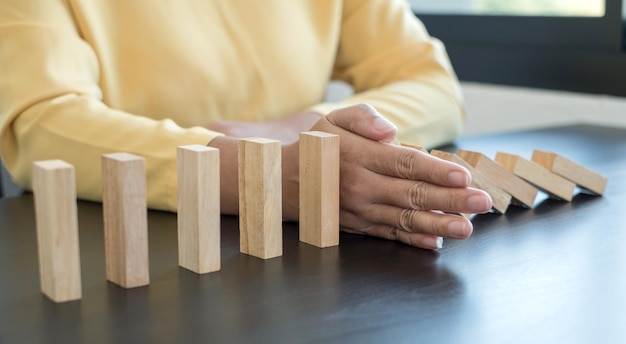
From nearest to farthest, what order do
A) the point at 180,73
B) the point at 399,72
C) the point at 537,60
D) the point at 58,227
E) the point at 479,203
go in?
1. the point at 58,227
2. the point at 479,203
3. the point at 180,73
4. the point at 399,72
5. the point at 537,60

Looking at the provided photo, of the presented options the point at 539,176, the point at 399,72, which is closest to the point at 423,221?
the point at 539,176

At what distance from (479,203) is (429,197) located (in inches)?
1.8

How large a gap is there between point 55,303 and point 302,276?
174mm

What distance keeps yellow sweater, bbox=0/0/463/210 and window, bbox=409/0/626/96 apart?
52 cm

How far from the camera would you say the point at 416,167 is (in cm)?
67

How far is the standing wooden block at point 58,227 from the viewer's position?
20.3 inches

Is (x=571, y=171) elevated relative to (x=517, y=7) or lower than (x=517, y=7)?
lower

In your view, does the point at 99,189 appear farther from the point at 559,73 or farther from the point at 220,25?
the point at 559,73

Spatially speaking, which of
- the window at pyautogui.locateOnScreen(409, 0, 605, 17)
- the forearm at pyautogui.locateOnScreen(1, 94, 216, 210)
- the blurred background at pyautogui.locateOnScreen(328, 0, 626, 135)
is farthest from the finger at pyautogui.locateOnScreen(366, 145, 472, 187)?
the window at pyautogui.locateOnScreen(409, 0, 605, 17)

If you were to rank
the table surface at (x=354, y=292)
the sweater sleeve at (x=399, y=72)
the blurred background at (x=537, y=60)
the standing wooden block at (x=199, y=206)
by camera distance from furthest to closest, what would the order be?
the blurred background at (x=537, y=60)
the sweater sleeve at (x=399, y=72)
the standing wooden block at (x=199, y=206)
the table surface at (x=354, y=292)

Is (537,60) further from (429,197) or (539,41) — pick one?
(429,197)

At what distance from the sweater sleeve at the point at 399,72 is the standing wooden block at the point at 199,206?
57 centimetres

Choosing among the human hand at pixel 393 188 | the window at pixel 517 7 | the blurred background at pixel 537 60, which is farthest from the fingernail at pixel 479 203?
the window at pixel 517 7

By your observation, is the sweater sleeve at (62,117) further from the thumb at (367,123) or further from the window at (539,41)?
the window at (539,41)
